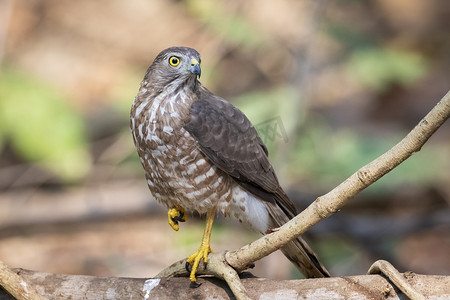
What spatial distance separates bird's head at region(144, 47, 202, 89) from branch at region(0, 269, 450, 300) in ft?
3.69

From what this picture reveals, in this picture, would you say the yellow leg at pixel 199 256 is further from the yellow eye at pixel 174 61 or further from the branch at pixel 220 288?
the yellow eye at pixel 174 61

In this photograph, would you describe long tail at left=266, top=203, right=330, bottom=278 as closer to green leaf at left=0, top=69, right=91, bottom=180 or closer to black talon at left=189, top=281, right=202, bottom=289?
black talon at left=189, top=281, right=202, bottom=289

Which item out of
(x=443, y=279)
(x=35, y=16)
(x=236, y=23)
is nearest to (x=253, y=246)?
(x=443, y=279)

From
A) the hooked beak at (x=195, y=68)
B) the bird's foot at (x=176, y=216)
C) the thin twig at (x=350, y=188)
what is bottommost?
the thin twig at (x=350, y=188)

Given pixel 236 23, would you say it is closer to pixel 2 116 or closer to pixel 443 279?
pixel 2 116

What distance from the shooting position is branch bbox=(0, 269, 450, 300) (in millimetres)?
2938

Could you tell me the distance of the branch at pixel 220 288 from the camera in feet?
9.64

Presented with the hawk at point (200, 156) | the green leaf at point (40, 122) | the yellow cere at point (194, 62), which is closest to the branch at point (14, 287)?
the hawk at point (200, 156)

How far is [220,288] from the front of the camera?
3.24 metres

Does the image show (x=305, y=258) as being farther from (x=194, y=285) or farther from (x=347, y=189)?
(x=347, y=189)

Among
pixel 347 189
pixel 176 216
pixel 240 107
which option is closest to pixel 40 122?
pixel 240 107

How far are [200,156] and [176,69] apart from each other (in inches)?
19.9

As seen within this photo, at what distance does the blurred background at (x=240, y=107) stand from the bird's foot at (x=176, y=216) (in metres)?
1.15

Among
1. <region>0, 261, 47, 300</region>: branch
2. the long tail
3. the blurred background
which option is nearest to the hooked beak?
the long tail
